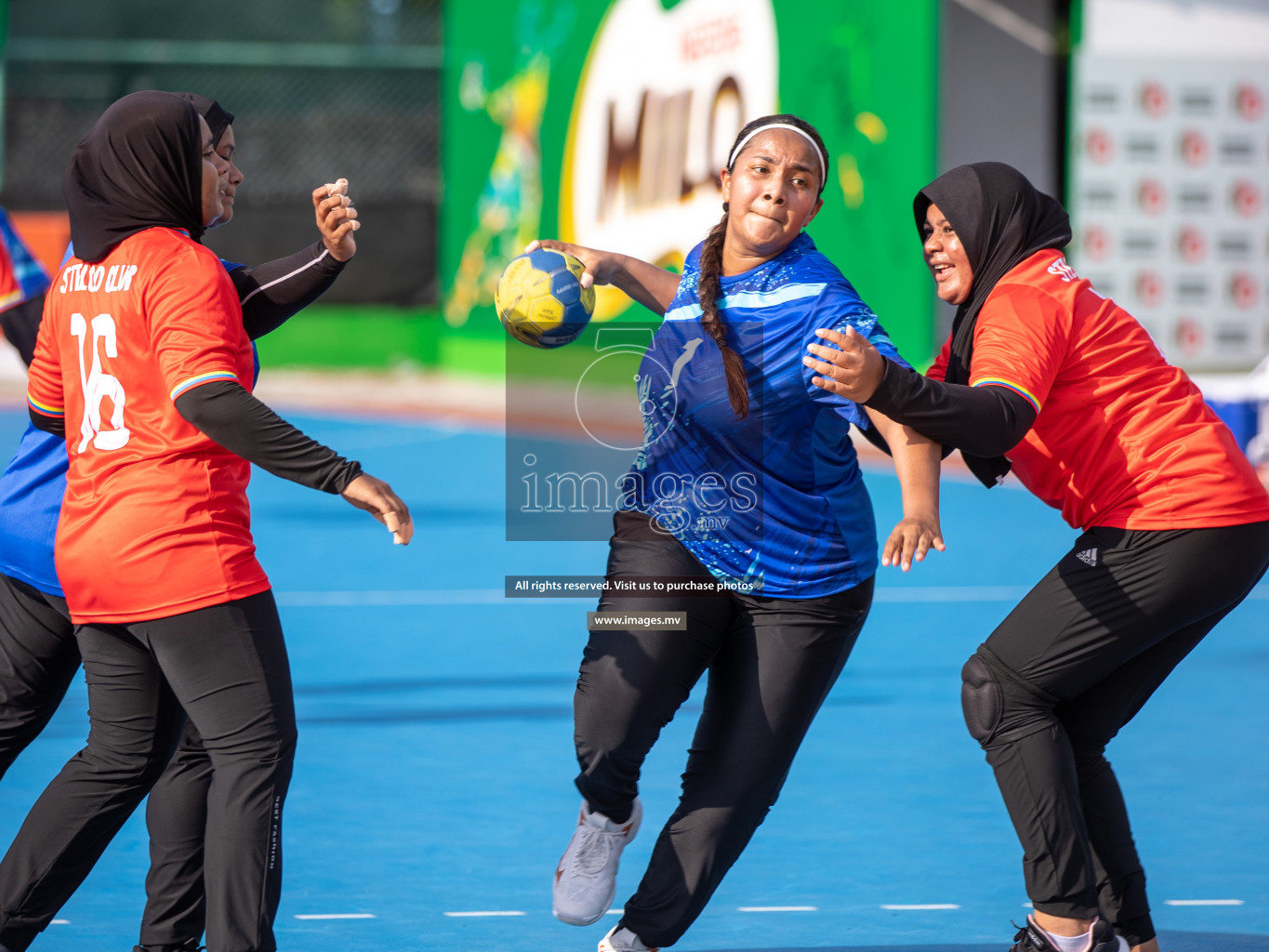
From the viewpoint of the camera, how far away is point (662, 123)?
20.3 meters

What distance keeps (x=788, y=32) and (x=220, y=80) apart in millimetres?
11789

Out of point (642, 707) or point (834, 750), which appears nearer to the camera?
point (642, 707)

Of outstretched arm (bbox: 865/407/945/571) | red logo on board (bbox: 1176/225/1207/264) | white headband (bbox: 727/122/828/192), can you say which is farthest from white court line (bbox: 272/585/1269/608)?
red logo on board (bbox: 1176/225/1207/264)

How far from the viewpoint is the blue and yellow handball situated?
13.5ft

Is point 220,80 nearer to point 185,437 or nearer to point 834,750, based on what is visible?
point 834,750

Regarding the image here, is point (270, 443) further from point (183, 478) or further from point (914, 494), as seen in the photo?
point (914, 494)

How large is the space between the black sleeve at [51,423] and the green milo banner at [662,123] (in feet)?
44.0

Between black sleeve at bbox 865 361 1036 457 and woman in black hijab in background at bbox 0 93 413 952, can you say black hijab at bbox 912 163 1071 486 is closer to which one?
black sleeve at bbox 865 361 1036 457

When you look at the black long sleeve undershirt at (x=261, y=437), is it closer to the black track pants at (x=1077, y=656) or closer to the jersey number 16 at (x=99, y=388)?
the jersey number 16 at (x=99, y=388)

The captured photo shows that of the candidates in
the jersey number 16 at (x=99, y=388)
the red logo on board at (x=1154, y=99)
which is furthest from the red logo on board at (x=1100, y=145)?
the jersey number 16 at (x=99, y=388)

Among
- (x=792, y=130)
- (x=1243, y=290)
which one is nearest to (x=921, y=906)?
(x=792, y=130)

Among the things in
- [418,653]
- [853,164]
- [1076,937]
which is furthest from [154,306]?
[853,164]

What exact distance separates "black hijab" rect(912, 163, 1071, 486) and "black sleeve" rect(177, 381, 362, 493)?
1471 millimetres

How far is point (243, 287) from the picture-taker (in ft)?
12.8
